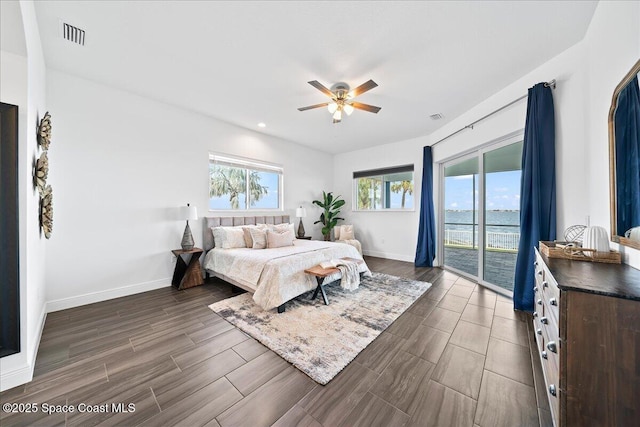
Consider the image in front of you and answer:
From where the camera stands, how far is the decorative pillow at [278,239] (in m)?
Result: 3.88

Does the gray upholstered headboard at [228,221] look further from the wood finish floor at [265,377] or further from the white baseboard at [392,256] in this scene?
the white baseboard at [392,256]

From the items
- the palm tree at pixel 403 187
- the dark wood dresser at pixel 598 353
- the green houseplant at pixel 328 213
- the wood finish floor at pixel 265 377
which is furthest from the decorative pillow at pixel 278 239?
the dark wood dresser at pixel 598 353

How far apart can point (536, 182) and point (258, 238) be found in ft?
12.4

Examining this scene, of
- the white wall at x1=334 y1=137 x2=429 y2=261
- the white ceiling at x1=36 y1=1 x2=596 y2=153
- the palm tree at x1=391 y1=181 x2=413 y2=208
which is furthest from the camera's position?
the palm tree at x1=391 y1=181 x2=413 y2=208

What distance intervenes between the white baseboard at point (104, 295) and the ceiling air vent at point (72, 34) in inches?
113

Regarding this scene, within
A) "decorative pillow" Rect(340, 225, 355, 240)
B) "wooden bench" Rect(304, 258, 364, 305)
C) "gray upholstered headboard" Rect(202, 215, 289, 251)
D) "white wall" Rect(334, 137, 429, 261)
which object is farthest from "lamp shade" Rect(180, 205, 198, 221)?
"white wall" Rect(334, 137, 429, 261)

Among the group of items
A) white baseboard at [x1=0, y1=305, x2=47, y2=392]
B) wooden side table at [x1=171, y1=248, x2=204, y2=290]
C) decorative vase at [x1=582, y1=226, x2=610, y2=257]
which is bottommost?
white baseboard at [x1=0, y1=305, x2=47, y2=392]

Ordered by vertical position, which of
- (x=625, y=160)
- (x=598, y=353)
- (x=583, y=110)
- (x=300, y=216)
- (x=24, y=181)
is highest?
(x=583, y=110)

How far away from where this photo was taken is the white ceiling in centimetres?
185

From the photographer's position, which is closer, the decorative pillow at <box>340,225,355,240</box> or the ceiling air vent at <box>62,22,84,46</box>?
the ceiling air vent at <box>62,22,84,46</box>

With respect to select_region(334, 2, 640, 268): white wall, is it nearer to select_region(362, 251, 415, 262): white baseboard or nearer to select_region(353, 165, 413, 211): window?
select_region(353, 165, 413, 211): window

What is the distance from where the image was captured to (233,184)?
14.8ft

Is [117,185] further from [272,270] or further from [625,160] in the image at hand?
[625,160]

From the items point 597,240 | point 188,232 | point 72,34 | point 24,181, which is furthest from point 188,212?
point 597,240
